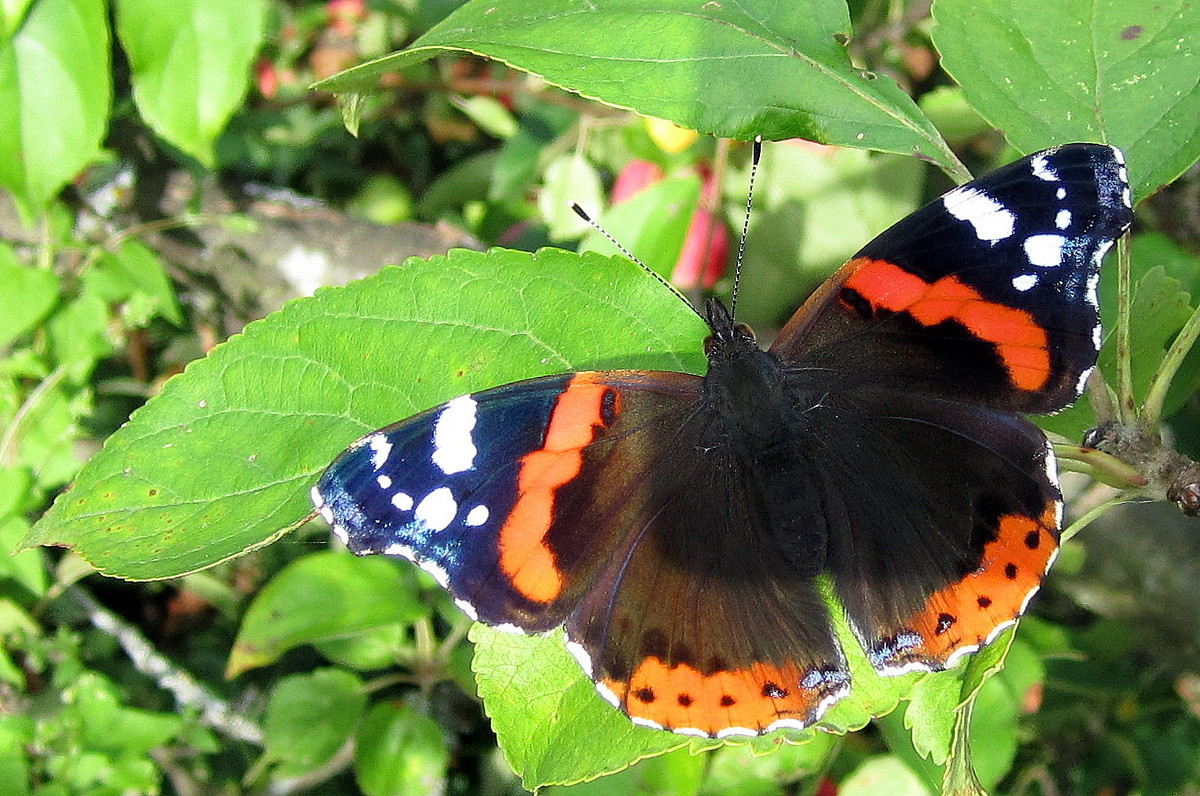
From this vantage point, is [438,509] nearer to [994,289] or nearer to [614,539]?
[614,539]

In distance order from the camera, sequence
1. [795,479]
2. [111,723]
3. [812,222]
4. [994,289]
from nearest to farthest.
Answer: [994,289], [795,479], [111,723], [812,222]

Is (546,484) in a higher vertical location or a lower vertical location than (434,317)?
lower

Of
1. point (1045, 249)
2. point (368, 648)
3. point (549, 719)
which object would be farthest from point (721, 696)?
point (368, 648)

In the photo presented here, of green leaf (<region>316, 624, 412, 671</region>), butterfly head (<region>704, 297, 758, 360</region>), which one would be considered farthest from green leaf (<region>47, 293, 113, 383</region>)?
butterfly head (<region>704, 297, 758, 360</region>)

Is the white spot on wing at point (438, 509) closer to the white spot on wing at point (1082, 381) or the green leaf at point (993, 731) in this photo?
the white spot on wing at point (1082, 381)

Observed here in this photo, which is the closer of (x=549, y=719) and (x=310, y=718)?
(x=549, y=719)

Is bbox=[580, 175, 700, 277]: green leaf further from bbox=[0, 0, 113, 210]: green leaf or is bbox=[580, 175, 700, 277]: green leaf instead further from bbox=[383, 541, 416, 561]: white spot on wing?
bbox=[383, 541, 416, 561]: white spot on wing

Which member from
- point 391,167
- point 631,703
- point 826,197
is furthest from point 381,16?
point 631,703
